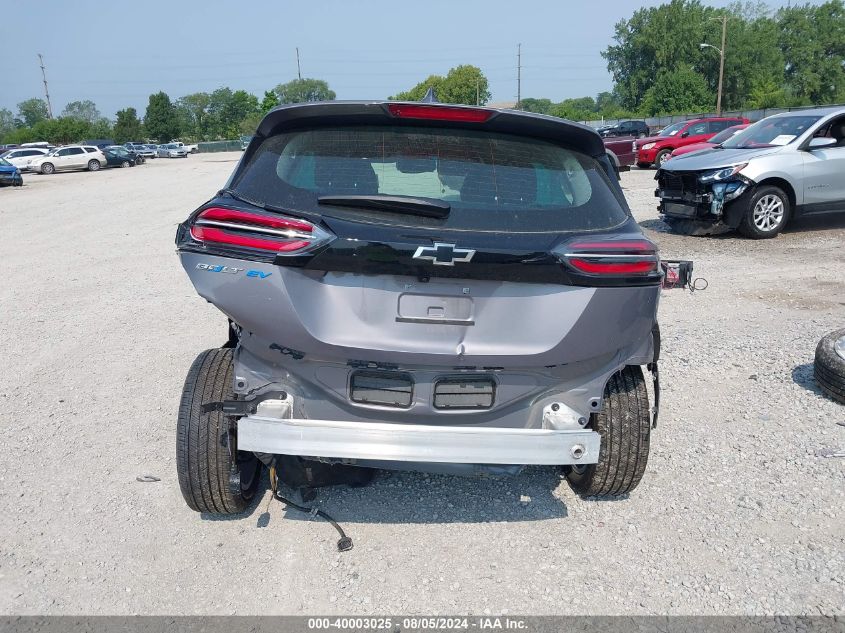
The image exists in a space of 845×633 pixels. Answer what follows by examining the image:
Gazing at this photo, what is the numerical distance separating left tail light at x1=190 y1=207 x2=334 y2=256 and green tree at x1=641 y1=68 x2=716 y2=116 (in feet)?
283

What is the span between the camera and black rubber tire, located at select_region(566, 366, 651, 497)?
3291 millimetres

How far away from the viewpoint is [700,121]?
2438 centimetres

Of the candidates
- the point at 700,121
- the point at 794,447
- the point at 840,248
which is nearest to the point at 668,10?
the point at 700,121

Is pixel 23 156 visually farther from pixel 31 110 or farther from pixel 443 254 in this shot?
pixel 31 110

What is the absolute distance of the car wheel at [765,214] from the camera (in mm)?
10562

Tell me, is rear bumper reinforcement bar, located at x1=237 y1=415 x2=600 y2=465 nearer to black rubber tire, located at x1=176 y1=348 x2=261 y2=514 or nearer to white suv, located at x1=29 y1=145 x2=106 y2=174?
black rubber tire, located at x1=176 y1=348 x2=261 y2=514

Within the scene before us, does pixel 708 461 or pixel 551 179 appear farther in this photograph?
pixel 708 461

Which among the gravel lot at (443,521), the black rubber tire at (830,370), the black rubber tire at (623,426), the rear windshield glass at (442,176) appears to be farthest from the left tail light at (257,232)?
the black rubber tire at (830,370)

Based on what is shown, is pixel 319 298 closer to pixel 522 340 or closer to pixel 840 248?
pixel 522 340

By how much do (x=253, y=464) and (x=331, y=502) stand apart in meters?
0.44

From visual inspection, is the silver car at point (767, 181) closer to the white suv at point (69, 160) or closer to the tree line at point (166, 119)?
the white suv at point (69, 160)

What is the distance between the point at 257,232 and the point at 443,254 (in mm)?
717

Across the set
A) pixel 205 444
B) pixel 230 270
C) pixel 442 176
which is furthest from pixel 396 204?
pixel 205 444

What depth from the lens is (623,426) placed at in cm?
329
